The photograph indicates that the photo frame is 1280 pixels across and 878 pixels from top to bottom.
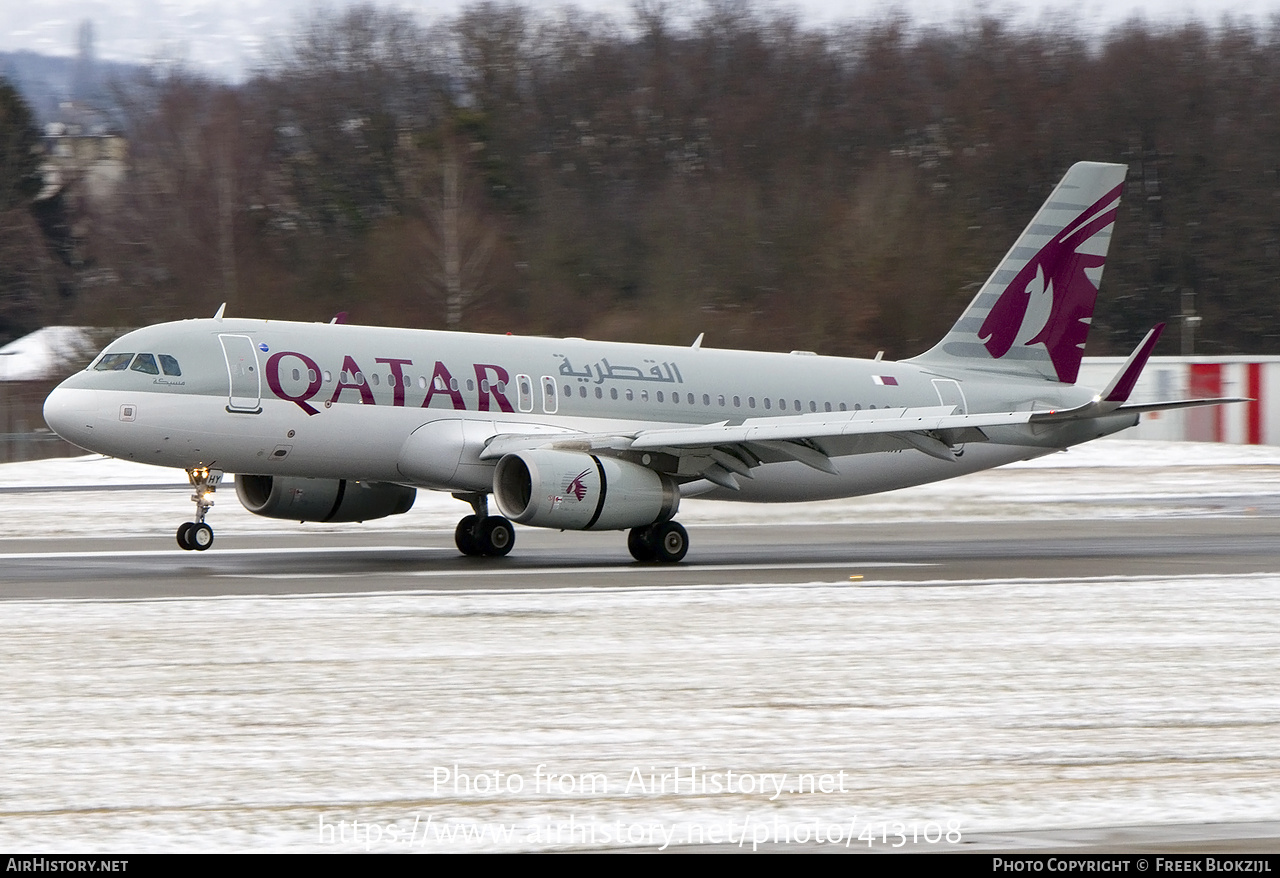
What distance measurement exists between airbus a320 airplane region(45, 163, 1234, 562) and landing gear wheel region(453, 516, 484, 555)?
0.03m

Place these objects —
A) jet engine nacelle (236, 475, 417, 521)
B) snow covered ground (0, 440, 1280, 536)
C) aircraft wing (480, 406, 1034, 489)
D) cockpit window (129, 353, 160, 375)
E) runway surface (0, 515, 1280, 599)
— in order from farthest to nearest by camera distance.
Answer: snow covered ground (0, 440, 1280, 536) < jet engine nacelle (236, 475, 417, 521) < aircraft wing (480, 406, 1034, 489) < cockpit window (129, 353, 160, 375) < runway surface (0, 515, 1280, 599)

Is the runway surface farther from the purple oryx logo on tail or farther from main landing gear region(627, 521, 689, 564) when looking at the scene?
the purple oryx logo on tail

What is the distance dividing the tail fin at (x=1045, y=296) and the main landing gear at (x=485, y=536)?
26.8ft

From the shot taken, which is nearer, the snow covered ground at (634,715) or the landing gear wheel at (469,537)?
the snow covered ground at (634,715)

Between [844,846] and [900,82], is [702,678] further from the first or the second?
[900,82]

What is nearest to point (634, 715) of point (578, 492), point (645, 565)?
point (578, 492)

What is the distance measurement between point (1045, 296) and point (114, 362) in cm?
1529

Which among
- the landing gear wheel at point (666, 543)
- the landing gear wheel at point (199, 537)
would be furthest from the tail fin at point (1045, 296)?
the landing gear wheel at point (199, 537)

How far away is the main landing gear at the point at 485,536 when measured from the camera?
23.3 meters

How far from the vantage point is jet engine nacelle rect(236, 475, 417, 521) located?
23031 millimetres

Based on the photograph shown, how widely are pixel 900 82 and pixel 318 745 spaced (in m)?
67.0

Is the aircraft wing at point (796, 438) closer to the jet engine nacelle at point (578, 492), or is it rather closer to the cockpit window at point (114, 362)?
the jet engine nacelle at point (578, 492)

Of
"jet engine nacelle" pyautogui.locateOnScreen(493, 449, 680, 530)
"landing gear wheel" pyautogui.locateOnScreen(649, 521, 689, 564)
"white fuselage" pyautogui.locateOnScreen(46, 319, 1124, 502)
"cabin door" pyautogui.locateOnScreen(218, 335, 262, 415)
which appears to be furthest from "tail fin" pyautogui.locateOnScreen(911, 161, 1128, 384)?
"cabin door" pyautogui.locateOnScreen(218, 335, 262, 415)

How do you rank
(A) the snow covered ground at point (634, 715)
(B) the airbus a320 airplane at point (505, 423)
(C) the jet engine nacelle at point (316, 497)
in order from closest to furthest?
(A) the snow covered ground at point (634, 715)
(B) the airbus a320 airplane at point (505, 423)
(C) the jet engine nacelle at point (316, 497)
